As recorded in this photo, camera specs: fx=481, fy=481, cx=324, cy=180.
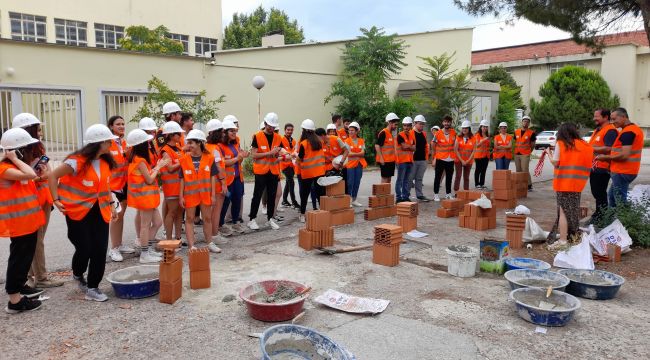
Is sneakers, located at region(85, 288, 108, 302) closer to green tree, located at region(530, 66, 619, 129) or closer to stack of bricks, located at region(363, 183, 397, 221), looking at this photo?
stack of bricks, located at region(363, 183, 397, 221)

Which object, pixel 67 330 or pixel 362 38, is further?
pixel 362 38

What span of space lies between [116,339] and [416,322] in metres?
2.50

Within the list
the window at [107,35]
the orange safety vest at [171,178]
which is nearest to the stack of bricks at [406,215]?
the orange safety vest at [171,178]

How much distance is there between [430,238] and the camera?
7289 millimetres

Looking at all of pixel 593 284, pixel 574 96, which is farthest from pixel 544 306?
pixel 574 96

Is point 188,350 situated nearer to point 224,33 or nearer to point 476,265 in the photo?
point 476,265

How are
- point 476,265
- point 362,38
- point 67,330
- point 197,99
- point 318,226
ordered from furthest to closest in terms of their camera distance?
1. point 362,38
2. point 197,99
3. point 318,226
4. point 476,265
5. point 67,330

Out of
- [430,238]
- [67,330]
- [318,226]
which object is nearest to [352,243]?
[318,226]

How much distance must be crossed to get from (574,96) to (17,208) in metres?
37.0

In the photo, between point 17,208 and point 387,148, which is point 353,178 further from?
point 17,208

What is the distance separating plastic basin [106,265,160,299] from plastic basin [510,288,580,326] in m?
3.42

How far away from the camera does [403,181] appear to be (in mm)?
9961

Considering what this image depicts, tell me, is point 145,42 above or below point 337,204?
above

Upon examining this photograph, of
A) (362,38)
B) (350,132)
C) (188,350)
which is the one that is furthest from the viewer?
(362,38)
